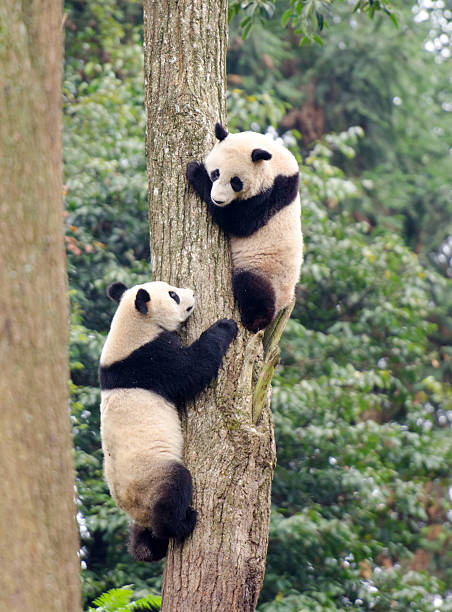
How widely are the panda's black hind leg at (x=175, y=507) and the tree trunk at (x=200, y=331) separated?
5 centimetres

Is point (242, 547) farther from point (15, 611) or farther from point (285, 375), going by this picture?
point (285, 375)

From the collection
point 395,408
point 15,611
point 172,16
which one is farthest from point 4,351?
point 395,408

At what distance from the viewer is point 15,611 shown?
210 cm

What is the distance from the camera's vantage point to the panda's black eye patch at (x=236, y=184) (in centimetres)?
479

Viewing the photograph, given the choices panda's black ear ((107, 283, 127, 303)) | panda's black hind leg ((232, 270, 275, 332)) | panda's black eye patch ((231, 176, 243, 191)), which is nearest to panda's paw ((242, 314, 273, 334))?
panda's black hind leg ((232, 270, 275, 332))

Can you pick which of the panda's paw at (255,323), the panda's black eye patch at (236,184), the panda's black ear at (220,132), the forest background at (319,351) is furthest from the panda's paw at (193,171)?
the forest background at (319,351)

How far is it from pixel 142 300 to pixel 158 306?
6.3 inches

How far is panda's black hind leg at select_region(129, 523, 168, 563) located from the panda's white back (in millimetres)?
65

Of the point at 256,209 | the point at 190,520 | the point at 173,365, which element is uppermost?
the point at 256,209

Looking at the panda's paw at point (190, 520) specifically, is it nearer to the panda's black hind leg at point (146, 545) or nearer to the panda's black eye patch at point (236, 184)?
the panda's black hind leg at point (146, 545)

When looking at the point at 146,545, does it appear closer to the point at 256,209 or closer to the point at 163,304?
the point at 163,304

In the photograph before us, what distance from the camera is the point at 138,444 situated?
4.10 meters

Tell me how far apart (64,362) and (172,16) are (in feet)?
9.46

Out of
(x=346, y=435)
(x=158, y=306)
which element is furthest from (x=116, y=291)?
(x=346, y=435)
